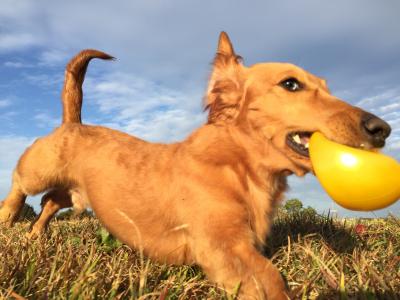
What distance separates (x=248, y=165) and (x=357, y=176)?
928 millimetres

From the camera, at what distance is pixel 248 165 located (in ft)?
11.1

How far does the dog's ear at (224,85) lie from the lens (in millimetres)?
3617

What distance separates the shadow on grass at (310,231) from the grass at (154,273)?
2 centimetres

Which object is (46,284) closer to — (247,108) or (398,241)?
(247,108)

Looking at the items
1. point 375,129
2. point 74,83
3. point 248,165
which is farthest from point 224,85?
point 74,83

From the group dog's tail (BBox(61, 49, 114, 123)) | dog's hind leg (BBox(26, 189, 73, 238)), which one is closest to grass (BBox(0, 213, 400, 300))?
Answer: dog's hind leg (BBox(26, 189, 73, 238))

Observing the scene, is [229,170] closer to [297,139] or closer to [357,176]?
[297,139]

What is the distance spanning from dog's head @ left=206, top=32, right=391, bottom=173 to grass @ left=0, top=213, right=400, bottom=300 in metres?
0.86

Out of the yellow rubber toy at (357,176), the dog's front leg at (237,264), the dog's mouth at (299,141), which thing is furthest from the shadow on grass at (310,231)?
the yellow rubber toy at (357,176)

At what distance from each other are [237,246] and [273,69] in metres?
1.56

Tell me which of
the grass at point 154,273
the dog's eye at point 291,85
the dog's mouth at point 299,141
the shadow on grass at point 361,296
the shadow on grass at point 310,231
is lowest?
the shadow on grass at point 310,231

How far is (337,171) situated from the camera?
2.82m

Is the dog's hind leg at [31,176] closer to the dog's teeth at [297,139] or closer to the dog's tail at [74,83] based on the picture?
the dog's tail at [74,83]

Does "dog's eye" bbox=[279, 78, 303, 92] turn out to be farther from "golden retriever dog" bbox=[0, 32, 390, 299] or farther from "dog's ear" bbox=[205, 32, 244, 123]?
A: "dog's ear" bbox=[205, 32, 244, 123]
